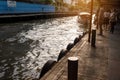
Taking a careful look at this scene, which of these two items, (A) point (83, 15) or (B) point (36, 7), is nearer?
(A) point (83, 15)

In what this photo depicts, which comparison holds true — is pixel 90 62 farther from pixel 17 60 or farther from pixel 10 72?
pixel 17 60

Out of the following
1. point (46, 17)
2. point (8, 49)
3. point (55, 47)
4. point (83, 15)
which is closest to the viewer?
point (8, 49)

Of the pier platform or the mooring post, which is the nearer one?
the mooring post

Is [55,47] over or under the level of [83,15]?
under

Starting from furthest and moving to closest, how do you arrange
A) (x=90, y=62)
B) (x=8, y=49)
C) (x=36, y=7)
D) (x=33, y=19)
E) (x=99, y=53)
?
(x=36, y=7), (x=33, y=19), (x=8, y=49), (x=99, y=53), (x=90, y=62)

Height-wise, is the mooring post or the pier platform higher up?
the mooring post

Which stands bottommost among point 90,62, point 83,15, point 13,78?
point 13,78

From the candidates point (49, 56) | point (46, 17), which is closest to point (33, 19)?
point (46, 17)

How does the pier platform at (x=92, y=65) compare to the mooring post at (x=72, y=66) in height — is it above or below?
below

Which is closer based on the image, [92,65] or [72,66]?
[72,66]

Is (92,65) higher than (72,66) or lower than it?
lower

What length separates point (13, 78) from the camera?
869 centimetres

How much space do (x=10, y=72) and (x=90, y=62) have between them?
349 cm

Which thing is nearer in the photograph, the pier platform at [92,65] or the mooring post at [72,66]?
the mooring post at [72,66]
